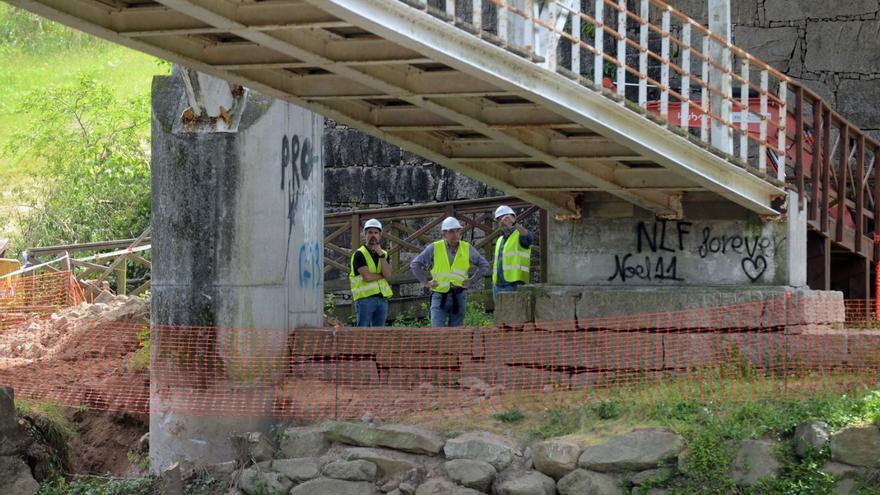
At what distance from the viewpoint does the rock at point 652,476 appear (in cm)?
1130

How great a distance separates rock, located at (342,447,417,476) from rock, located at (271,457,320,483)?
0.34 meters

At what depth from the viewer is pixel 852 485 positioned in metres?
10.7

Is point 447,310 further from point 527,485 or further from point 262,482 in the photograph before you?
point 527,485

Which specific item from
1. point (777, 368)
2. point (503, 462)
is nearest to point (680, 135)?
point (777, 368)

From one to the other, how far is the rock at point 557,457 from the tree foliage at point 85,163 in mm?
17538

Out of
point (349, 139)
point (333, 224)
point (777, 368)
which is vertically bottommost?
point (777, 368)

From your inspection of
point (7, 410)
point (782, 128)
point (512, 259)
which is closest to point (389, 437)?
point (512, 259)

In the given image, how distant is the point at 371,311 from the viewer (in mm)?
15453

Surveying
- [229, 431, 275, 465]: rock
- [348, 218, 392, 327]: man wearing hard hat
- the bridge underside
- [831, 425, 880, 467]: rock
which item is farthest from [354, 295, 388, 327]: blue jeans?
[831, 425, 880, 467]: rock

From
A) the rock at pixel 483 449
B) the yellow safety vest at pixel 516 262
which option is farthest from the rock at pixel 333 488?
the yellow safety vest at pixel 516 262

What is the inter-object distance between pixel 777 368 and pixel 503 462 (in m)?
2.59

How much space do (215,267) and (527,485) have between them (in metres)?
4.12

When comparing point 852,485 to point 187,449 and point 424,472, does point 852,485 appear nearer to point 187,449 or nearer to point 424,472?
point 424,472

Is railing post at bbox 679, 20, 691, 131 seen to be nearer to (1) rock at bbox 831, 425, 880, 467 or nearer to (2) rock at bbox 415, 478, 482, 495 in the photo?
(1) rock at bbox 831, 425, 880, 467
